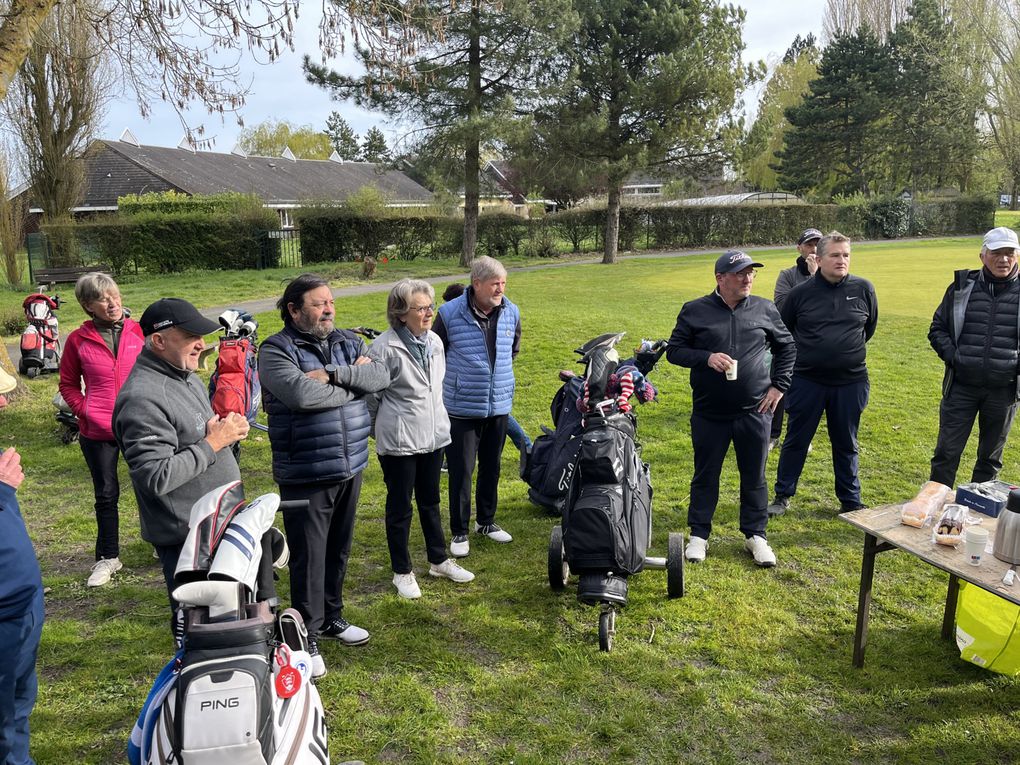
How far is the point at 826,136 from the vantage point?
140 feet

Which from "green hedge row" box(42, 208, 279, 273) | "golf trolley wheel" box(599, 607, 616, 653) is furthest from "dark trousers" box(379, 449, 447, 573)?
"green hedge row" box(42, 208, 279, 273)

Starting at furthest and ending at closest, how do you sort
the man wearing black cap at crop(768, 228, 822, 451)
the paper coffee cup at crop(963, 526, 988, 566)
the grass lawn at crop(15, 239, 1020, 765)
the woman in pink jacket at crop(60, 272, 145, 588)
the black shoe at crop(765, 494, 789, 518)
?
the man wearing black cap at crop(768, 228, 822, 451) → the black shoe at crop(765, 494, 789, 518) → the woman in pink jacket at crop(60, 272, 145, 588) → the grass lawn at crop(15, 239, 1020, 765) → the paper coffee cup at crop(963, 526, 988, 566)

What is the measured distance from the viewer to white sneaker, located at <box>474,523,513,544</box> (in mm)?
5496

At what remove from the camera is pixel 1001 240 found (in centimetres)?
505

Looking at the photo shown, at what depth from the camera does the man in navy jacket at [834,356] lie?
5.47m

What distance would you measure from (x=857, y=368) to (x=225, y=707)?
16.5 feet

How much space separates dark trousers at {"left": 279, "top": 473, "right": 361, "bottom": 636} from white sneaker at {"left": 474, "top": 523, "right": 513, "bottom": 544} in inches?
63.7

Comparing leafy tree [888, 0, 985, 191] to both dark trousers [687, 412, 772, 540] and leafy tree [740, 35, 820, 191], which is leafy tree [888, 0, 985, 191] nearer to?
leafy tree [740, 35, 820, 191]

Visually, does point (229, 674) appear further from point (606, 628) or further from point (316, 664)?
point (606, 628)

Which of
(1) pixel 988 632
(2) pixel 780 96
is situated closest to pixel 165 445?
(1) pixel 988 632

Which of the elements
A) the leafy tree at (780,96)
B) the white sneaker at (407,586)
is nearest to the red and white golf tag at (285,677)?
the white sneaker at (407,586)

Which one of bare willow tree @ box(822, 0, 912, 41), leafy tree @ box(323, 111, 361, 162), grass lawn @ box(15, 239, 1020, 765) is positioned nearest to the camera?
grass lawn @ box(15, 239, 1020, 765)

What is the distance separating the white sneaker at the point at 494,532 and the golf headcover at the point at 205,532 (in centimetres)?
337

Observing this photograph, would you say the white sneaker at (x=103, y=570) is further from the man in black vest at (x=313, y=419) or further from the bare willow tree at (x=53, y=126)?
the bare willow tree at (x=53, y=126)
